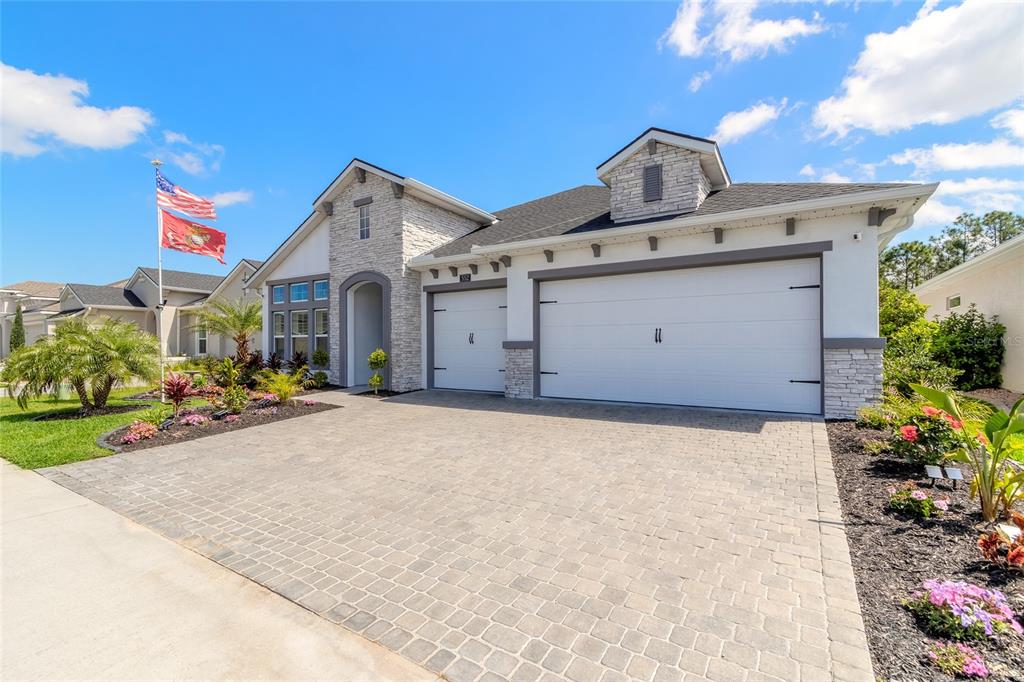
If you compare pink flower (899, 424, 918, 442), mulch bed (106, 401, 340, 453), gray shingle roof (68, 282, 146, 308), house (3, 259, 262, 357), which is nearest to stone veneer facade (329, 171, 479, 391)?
mulch bed (106, 401, 340, 453)

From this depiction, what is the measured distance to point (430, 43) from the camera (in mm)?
9914

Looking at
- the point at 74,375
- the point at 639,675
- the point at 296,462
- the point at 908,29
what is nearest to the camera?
the point at 639,675

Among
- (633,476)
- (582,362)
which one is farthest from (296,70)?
(633,476)

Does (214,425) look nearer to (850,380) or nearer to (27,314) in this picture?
(850,380)

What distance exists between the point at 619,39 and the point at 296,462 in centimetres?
1009

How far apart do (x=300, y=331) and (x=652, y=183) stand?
13240 millimetres

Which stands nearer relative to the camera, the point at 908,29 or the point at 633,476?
the point at 633,476

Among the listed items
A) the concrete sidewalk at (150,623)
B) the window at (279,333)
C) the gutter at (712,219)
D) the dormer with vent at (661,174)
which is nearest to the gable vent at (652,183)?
the dormer with vent at (661,174)

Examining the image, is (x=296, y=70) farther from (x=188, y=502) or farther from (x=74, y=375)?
(x=188, y=502)

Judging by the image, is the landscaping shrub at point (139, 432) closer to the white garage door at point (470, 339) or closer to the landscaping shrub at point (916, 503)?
the white garage door at point (470, 339)

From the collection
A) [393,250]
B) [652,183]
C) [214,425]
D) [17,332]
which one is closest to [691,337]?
[652,183]

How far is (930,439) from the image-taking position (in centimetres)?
483

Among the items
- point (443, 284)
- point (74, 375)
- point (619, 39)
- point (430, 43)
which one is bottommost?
point (74, 375)

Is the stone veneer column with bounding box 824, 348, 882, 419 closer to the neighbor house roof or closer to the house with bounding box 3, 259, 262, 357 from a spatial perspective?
the house with bounding box 3, 259, 262, 357
